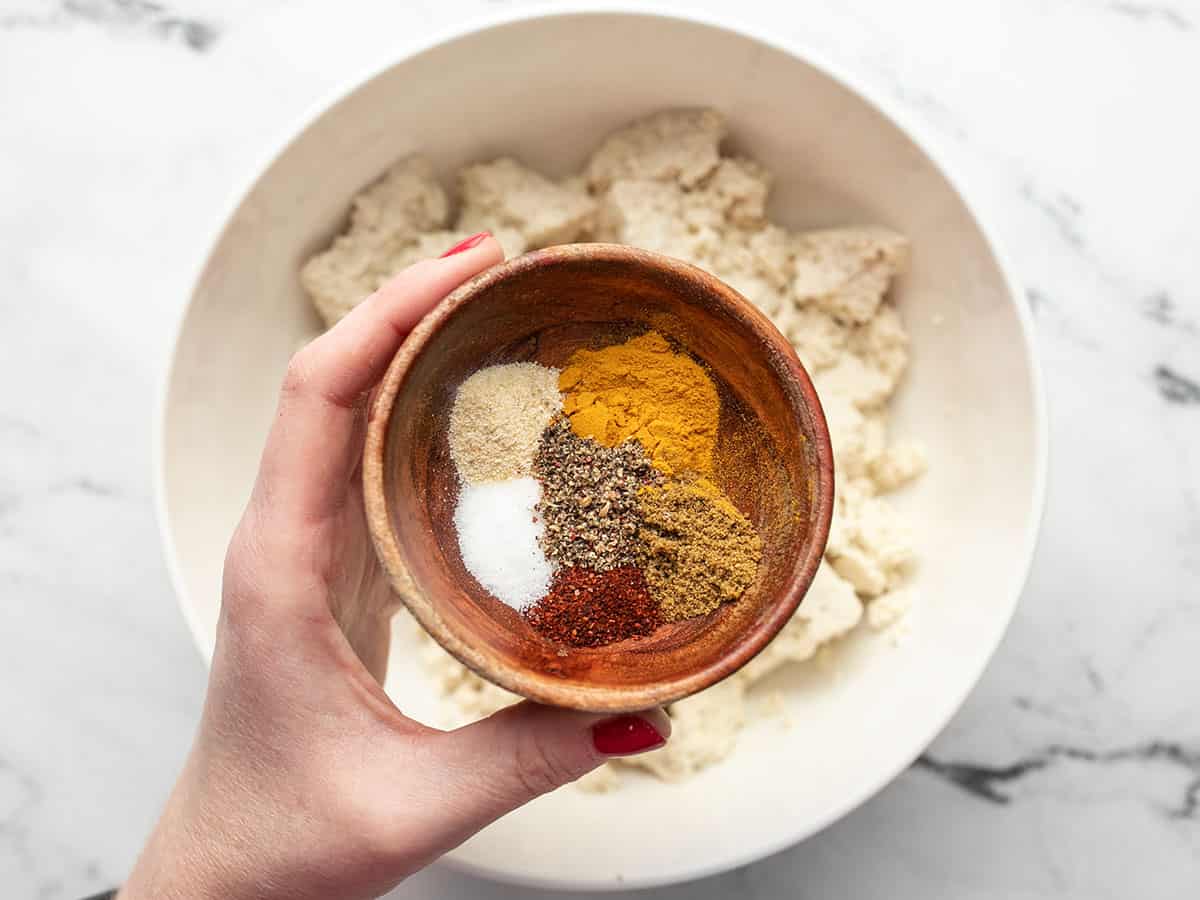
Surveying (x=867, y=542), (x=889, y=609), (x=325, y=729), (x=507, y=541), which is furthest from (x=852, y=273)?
(x=325, y=729)

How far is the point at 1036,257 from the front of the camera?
6.11 feet

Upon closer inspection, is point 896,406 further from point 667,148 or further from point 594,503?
point 594,503

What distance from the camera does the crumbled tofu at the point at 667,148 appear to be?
169 centimetres

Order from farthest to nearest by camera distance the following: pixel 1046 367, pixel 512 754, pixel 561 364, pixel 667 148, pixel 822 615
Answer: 1. pixel 1046 367
2. pixel 667 148
3. pixel 822 615
4. pixel 561 364
5. pixel 512 754

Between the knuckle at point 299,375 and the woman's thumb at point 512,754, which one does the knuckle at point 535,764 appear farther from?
the knuckle at point 299,375

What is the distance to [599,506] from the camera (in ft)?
4.15

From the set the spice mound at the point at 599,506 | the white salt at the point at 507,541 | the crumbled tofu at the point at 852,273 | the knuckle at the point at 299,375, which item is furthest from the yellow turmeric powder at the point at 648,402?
the crumbled tofu at the point at 852,273

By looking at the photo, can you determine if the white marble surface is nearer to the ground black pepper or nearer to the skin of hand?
the skin of hand

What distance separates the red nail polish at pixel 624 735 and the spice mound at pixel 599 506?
0.35ft

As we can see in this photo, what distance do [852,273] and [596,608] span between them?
761 millimetres

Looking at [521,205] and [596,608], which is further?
[521,205]

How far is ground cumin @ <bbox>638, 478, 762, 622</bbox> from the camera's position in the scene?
4.11ft

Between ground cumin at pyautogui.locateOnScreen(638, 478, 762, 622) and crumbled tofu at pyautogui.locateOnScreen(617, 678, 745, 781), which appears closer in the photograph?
ground cumin at pyautogui.locateOnScreen(638, 478, 762, 622)

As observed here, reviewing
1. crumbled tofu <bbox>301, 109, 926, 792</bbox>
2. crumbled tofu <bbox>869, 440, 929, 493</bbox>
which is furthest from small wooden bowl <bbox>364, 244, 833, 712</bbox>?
crumbled tofu <bbox>869, 440, 929, 493</bbox>
